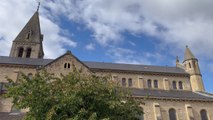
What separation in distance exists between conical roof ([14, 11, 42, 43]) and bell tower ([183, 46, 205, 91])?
31.9 meters

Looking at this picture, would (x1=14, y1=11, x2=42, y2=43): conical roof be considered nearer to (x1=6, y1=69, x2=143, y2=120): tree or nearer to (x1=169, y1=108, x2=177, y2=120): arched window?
(x1=169, y1=108, x2=177, y2=120): arched window

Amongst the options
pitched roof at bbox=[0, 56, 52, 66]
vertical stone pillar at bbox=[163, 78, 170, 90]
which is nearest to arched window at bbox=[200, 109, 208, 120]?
vertical stone pillar at bbox=[163, 78, 170, 90]

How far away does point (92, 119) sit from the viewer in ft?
36.8

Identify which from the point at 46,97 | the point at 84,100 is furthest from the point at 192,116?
the point at 46,97

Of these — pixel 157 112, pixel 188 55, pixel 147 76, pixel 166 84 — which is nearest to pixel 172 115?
pixel 157 112

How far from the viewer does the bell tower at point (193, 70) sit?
3819 centimetres

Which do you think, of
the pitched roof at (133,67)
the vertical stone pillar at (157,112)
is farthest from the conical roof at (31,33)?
the vertical stone pillar at (157,112)

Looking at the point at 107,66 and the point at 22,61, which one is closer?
the point at 22,61

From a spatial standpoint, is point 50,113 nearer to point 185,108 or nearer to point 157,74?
point 185,108

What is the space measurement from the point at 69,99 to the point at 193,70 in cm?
3314

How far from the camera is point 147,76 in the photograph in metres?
37.8

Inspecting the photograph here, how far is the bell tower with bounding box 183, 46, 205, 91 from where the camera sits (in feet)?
125

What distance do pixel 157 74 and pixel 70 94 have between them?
1092 inches

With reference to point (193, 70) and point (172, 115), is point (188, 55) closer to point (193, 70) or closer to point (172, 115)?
point (193, 70)
